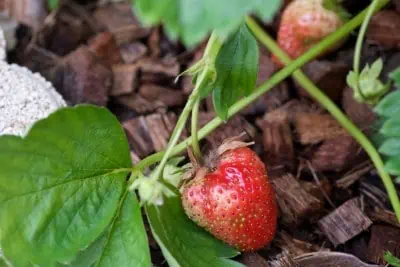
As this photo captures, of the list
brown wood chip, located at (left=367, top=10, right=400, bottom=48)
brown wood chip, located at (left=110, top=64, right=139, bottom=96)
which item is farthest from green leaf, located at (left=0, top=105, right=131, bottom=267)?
brown wood chip, located at (left=367, top=10, right=400, bottom=48)

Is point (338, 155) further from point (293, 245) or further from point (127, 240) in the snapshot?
point (127, 240)

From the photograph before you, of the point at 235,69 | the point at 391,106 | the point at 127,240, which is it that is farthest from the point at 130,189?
the point at 391,106

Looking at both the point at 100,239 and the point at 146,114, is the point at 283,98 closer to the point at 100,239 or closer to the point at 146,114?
the point at 146,114

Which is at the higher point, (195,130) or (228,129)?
(195,130)

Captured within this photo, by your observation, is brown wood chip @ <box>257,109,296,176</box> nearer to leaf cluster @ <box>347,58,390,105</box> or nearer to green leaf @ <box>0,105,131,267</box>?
leaf cluster @ <box>347,58,390,105</box>

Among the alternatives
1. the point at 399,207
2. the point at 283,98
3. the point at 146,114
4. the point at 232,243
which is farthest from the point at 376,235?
the point at 146,114

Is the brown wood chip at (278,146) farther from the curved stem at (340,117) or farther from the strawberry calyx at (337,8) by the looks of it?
the strawberry calyx at (337,8)
